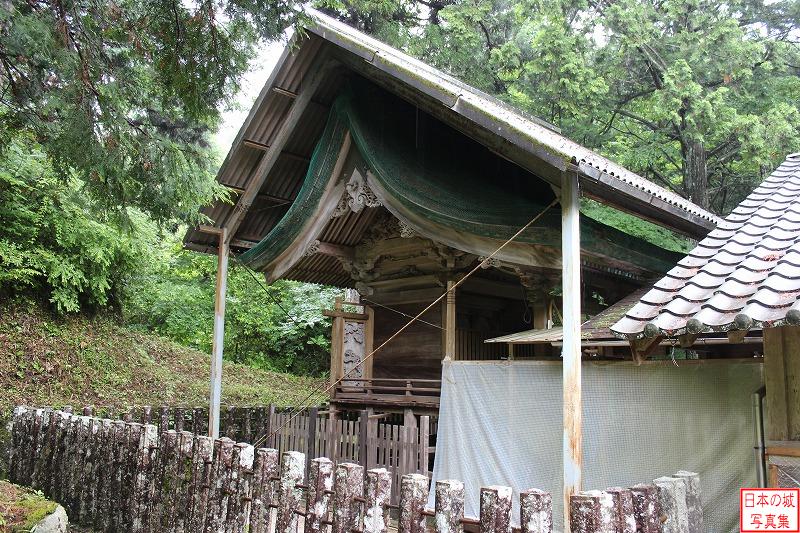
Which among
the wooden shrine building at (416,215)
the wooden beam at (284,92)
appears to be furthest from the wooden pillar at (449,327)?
the wooden beam at (284,92)

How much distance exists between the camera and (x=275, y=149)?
9.97 m

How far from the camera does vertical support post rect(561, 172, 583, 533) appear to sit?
5.67m

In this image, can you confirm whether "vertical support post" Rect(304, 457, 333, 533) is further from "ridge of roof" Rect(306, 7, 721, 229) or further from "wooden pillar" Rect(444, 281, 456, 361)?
"wooden pillar" Rect(444, 281, 456, 361)

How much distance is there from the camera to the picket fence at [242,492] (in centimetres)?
310

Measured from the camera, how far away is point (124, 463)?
6203 mm

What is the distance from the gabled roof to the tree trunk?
19.3 ft

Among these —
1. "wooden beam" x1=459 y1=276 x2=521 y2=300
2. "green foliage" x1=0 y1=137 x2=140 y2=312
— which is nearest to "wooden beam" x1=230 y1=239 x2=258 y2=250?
"green foliage" x1=0 y1=137 x2=140 y2=312

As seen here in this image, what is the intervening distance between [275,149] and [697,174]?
9.52m

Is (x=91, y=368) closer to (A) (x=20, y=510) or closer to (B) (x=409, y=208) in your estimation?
(A) (x=20, y=510)

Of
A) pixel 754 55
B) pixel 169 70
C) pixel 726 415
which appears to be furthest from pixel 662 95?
pixel 169 70

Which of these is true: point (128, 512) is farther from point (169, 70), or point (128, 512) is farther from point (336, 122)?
point (336, 122)

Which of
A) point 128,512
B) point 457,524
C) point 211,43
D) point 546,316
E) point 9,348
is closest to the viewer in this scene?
point 457,524

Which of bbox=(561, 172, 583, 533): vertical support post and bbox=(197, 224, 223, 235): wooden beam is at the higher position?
bbox=(197, 224, 223, 235): wooden beam

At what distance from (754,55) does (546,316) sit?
795 centimetres
